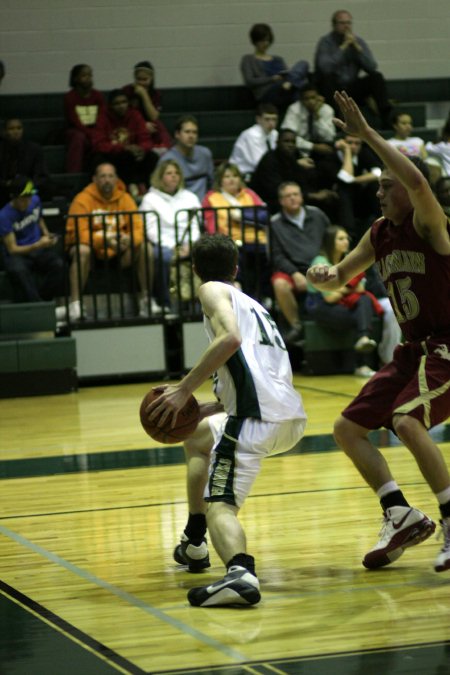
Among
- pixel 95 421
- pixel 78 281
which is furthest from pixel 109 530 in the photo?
pixel 78 281

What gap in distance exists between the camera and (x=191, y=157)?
1187 cm

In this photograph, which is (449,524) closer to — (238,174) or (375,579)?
(375,579)

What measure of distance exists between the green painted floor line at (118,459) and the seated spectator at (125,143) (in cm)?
487

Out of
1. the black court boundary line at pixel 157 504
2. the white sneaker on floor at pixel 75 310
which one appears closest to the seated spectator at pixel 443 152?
the white sneaker on floor at pixel 75 310

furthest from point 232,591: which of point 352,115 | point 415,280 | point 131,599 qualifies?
point 352,115

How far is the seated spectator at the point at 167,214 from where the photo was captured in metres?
10.9

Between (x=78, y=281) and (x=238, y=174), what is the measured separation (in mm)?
1690

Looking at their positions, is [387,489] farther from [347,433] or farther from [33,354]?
[33,354]

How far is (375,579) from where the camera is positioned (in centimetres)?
440

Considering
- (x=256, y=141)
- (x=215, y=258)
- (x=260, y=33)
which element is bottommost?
(x=215, y=258)

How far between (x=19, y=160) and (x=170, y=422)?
7.57 metres

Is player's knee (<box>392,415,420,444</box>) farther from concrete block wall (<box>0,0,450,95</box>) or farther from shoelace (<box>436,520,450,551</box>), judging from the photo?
concrete block wall (<box>0,0,450,95</box>)

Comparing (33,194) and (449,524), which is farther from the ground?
(33,194)

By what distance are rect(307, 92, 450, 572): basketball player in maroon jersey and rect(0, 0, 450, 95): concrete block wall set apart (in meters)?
9.68
